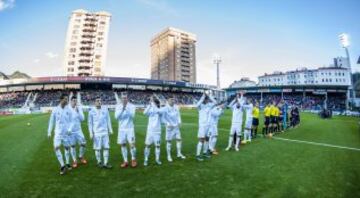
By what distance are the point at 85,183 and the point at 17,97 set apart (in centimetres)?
6750

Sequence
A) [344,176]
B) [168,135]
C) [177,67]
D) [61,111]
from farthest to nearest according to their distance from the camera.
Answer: [177,67] → [168,135] → [61,111] → [344,176]

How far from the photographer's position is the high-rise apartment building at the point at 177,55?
150 meters

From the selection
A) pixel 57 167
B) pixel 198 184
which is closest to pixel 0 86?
pixel 57 167

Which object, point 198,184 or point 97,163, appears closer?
point 198,184

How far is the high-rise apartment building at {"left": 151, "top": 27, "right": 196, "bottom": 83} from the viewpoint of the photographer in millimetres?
150375

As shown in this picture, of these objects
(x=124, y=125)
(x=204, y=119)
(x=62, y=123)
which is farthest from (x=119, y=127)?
(x=204, y=119)

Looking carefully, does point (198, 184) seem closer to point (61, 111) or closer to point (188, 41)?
point (61, 111)

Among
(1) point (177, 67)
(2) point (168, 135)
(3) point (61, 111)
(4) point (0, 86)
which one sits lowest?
(2) point (168, 135)

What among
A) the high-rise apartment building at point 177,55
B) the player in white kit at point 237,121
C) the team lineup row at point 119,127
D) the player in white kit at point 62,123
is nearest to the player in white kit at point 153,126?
the team lineup row at point 119,127

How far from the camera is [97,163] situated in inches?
405

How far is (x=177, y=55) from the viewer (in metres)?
151

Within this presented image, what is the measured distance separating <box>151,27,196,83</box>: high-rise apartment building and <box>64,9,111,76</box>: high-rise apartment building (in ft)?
166

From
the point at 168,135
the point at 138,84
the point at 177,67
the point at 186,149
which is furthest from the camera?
the point at 177,67

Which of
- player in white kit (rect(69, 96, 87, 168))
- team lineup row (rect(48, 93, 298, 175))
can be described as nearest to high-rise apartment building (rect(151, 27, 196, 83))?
team lineup row (rect(48, 93, 298, 175))
